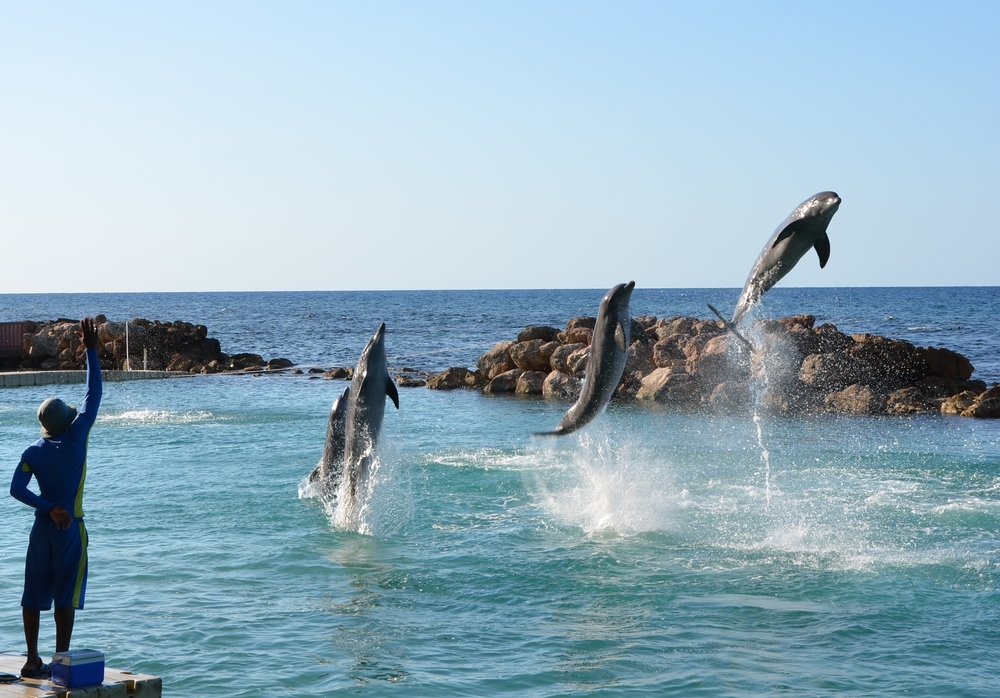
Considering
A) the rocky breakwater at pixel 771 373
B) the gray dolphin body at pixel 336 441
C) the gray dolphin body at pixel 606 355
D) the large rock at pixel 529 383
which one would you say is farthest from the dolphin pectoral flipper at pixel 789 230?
the large rock at pixel 529 383

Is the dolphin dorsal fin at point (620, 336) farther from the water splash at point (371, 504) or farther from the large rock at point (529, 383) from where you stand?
the large rock at point (529, 383)

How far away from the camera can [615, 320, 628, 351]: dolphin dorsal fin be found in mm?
11807

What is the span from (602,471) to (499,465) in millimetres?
2744

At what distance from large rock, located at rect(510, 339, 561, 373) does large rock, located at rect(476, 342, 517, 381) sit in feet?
1.09

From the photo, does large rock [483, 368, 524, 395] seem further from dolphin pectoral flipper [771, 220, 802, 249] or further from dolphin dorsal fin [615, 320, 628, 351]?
dolphin pectoral flipper [771, 220, 802, 249]

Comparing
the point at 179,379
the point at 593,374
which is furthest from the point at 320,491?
the point at 179,379

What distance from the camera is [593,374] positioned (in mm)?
12273

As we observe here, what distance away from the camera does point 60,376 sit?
124ft

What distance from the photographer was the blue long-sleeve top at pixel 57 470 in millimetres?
7164

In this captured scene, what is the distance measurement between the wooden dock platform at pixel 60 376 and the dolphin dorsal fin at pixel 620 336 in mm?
30044

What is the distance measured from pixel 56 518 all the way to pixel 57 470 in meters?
0.31

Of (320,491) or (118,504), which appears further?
(118,504)

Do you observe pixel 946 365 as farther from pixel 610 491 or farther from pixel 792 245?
pixel 792 245

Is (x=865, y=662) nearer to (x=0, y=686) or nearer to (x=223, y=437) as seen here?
(x=0, y=686)
